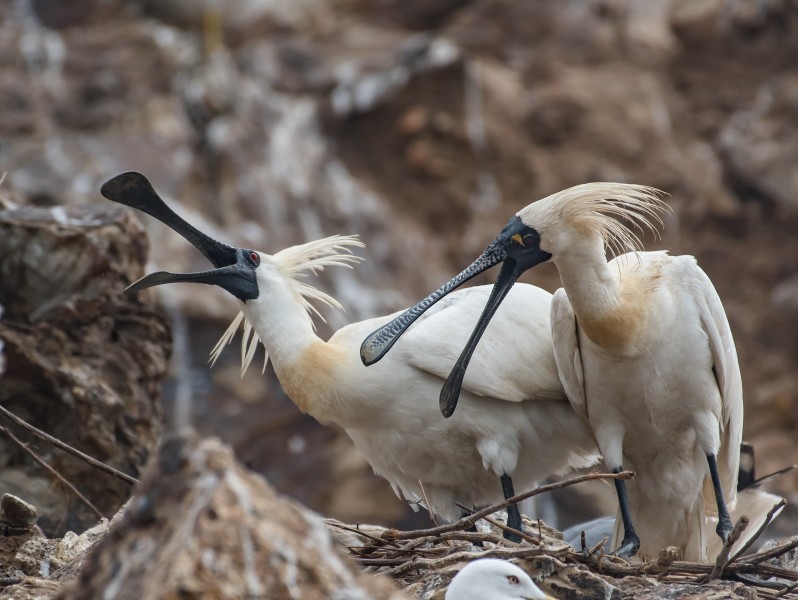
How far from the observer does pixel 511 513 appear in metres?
6.70

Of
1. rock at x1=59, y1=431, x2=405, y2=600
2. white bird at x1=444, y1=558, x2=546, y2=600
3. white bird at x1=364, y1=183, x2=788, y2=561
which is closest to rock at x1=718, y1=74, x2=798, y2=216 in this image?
white bird at x1=364, y1=183, x2=788, y2=561

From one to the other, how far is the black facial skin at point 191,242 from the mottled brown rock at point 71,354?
3.07 feet

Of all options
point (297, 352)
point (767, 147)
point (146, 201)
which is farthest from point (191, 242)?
point (767, 147)

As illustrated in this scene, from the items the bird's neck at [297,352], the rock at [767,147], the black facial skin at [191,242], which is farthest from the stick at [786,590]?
the rock at [767,147]

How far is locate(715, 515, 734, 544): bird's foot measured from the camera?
6703 mm

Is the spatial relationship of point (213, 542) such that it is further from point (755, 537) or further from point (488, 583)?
point (755, 537)

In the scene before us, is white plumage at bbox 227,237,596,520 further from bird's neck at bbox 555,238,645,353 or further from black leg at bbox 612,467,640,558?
bird's neck at bbox 555,238,645,353

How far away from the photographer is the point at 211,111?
1627 cm

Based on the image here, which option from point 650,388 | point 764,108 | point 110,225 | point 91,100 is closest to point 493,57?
point 764,108

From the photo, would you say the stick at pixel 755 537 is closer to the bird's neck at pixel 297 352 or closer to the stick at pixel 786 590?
the stick at pixel 786 590

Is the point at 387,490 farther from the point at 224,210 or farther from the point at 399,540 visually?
the point at 399,540

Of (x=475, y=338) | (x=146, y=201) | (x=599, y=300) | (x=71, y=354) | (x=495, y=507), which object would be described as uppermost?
(x=146, y=201)

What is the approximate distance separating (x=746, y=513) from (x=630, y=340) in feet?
4.88

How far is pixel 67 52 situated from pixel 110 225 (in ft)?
28.1
